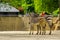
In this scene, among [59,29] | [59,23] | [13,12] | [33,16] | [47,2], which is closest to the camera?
[33,16]

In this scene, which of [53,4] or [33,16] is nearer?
[33,16]

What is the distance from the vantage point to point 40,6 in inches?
1677

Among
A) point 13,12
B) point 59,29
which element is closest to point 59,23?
point 59,29

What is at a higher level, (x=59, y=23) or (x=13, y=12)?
(x=59, y=23)

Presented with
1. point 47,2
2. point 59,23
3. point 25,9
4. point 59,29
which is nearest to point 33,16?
point 59,23

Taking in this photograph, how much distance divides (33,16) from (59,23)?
194 inches

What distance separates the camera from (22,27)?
24.2m

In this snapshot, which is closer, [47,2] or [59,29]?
[59,29]

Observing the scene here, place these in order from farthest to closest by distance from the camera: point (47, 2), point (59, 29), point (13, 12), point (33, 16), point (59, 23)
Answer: point (13, 12) → point (47, 2) → point (59, 29) → point (59, 23) → point (33, 16)

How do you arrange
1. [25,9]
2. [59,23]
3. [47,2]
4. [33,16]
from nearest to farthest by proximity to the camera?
1. [33,16]
2. [59,23]
3. [47,2]
4. [25,9]

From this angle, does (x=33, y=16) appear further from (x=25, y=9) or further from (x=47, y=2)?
(x=25, y=9)

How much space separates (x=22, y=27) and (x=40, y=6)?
18.7 meters

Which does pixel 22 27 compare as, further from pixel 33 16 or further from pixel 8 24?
pixel 33 16

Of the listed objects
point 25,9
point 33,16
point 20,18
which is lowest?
point 25,9
